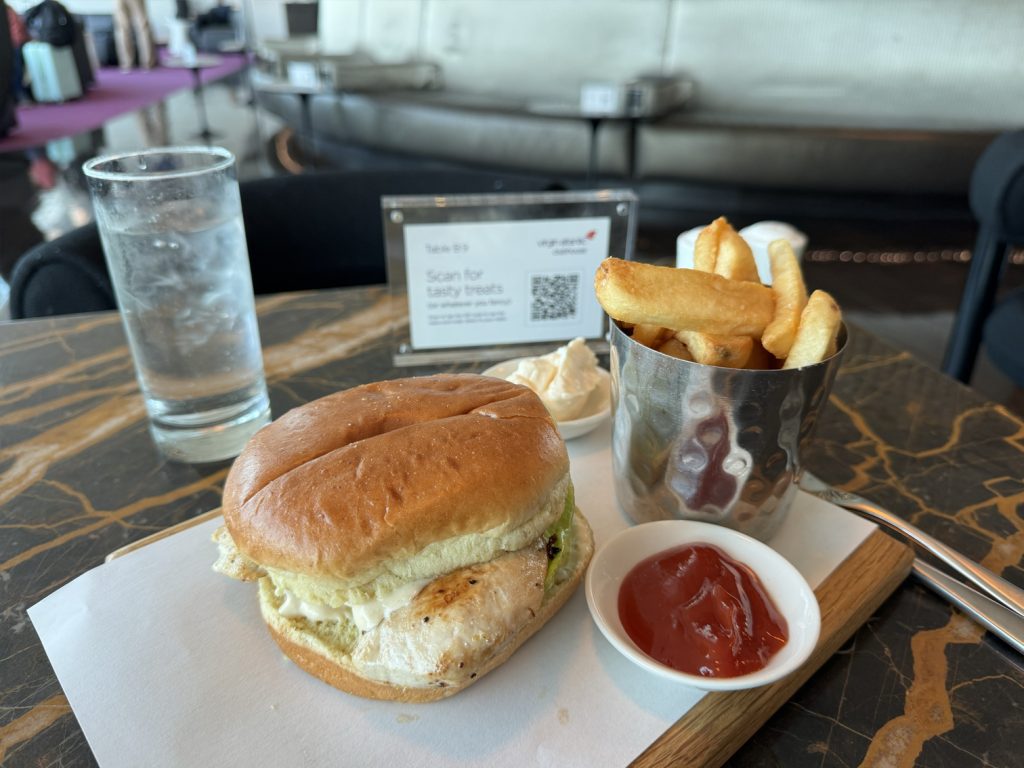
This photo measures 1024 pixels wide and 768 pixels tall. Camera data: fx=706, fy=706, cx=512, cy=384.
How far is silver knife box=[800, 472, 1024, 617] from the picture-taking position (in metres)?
0.97

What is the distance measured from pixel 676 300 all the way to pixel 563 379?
1.33 ft

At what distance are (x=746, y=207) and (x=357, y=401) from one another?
4.86 metres

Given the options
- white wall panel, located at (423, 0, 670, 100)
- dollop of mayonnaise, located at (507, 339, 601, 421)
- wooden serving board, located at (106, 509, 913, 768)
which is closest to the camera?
wooden serving board, located at (106, 509, 913, 768)

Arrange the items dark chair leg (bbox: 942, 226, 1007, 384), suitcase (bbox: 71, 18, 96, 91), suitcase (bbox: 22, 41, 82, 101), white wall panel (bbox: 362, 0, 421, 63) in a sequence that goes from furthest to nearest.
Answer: suitcase (bbox: 71, 18, 96, 91) < suitcase (bbox: 22, 41, 82, 101) < white wall panel (bbox: 362, 0, 421, 63) < dark chair leg (bbox: 942, 226, 1007, 384)

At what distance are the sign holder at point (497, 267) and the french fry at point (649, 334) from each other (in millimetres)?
556

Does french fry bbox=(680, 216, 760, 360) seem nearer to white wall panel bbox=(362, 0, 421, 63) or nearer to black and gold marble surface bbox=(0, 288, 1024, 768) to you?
black and gold marble surface bbox=(0, 288, 1024, 768)

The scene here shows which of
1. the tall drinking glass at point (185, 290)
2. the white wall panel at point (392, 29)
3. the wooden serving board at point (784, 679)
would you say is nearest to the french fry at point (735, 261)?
the wooden serving board at point (784, 679)

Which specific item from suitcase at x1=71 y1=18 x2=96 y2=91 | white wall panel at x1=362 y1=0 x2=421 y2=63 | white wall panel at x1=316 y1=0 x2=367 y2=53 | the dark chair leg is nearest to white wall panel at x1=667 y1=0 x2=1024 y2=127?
white wall panel at x1=362 y1=0 x2=421 y2=63

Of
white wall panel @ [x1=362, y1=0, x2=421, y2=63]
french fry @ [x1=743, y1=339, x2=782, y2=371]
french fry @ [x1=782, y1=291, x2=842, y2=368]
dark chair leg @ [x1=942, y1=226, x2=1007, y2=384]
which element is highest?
white wall panel @ [x1=362, y1=0, x2=421, y2=63]

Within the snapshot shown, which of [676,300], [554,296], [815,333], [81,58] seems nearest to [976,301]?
[554,296]

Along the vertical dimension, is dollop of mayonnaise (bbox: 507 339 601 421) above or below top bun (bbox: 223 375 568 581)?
below

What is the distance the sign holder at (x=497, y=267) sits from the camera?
1.50 m

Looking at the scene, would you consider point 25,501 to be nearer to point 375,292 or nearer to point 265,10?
point 375,292

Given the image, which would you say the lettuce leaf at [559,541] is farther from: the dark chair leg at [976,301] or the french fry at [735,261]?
the dark chair leg at [976,301]
